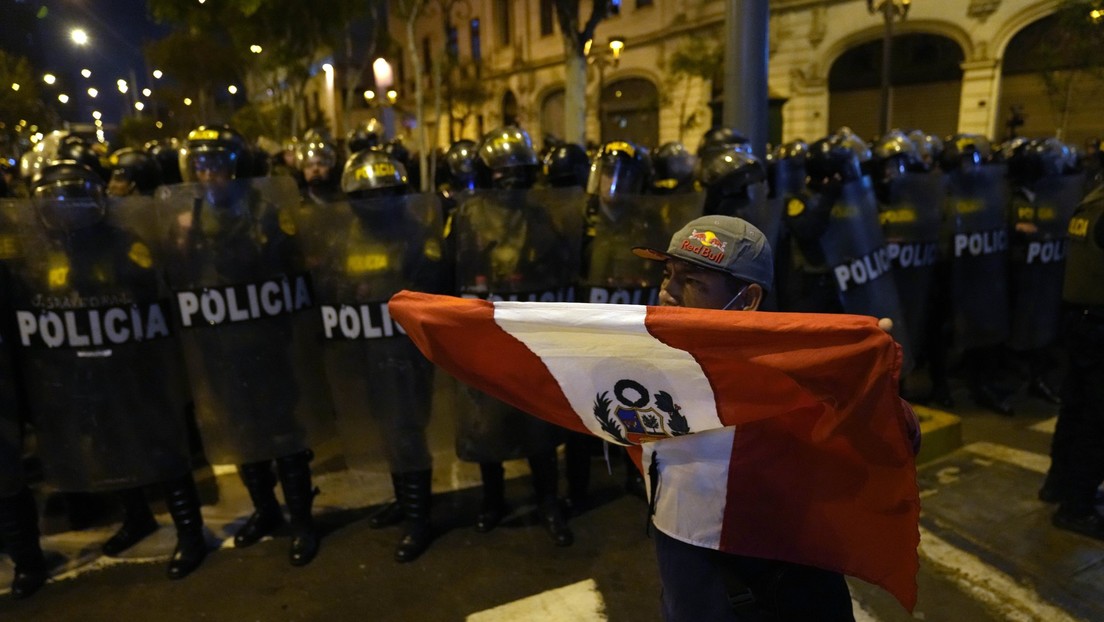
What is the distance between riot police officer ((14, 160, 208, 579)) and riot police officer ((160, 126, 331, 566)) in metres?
0.16

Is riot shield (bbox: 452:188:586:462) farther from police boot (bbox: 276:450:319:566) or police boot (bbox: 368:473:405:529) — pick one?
police boot (bbox: 276:450:319:566)

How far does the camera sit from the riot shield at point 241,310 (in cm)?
358

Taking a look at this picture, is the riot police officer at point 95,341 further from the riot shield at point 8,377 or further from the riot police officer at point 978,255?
the riot police officer at point 978,255

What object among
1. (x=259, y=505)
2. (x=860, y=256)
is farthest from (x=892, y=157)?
(x=259, y=505)

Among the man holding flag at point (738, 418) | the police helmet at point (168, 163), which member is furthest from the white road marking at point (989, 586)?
the police helmet at point (168, 163)

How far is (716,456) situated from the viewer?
1748 mm

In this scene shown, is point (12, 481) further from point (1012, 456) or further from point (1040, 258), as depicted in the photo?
point (1040, 258)

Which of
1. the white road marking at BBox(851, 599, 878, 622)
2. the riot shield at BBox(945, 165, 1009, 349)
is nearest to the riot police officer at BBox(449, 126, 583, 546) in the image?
the white road marking at BBox(851, 599, 878, 622)

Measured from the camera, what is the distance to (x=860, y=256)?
4680mm

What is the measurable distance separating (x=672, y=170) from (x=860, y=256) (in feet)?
5.03

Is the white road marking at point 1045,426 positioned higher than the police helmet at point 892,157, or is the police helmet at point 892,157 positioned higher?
the police helmet at point 892,157

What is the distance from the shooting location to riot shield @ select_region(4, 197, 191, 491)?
3.45m

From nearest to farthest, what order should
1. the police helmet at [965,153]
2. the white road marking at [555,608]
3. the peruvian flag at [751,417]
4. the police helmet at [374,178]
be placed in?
the peruvian flag at [751,417], the white road marking at [555,608], the police helmet at [374,178], the police helmet at [965,153]

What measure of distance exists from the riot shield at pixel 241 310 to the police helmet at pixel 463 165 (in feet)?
3.66
